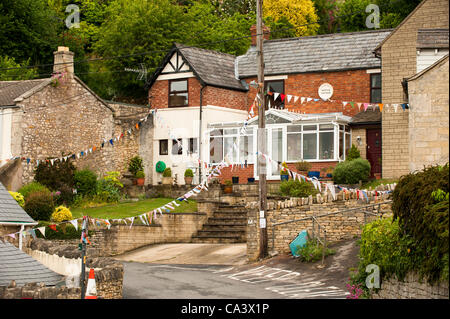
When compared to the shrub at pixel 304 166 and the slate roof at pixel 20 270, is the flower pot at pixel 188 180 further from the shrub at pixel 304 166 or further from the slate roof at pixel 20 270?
the slate roof at pixel 20 270

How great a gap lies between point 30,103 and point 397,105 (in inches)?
651

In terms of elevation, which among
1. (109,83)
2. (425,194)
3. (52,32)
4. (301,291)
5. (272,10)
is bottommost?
(301,291)

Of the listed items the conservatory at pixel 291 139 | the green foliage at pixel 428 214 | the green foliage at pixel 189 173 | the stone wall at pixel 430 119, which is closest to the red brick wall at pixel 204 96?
the conservatory at pixel 291 139

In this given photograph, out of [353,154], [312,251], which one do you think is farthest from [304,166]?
[312,251]

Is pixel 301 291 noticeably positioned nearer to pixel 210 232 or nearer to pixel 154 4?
pixel 210 232

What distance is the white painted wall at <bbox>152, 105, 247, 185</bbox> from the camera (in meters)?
36.2

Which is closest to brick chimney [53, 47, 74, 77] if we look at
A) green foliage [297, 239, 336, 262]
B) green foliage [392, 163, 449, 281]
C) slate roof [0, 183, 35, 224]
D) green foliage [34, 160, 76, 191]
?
green foliage [34, 160, 76, 191]

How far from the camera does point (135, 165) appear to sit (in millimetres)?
36906

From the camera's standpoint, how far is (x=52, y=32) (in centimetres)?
4688

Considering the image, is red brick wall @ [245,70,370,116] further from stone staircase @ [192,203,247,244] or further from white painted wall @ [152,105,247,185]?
stone staircase @ [192,203,247,244]

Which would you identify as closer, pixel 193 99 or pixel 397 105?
pixel 397 105

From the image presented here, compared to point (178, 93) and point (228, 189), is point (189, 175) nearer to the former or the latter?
point (228, 189)

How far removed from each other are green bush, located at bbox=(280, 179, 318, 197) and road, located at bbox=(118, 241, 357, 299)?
659 centimetres
